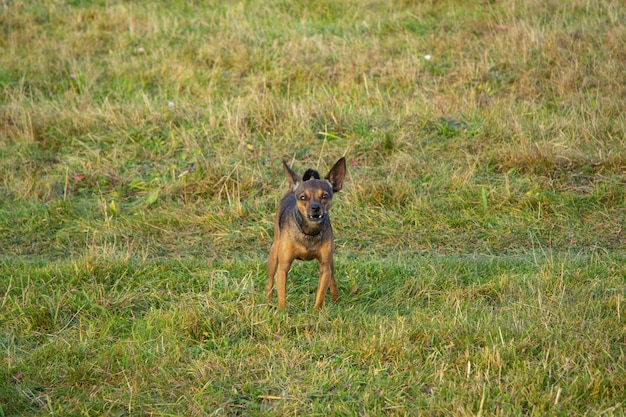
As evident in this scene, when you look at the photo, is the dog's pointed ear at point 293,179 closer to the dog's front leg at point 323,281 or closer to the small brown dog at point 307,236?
the small brown dog at point 307,236

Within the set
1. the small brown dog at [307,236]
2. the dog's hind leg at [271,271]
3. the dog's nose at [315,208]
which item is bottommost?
the dog's hind leg at [271,271]

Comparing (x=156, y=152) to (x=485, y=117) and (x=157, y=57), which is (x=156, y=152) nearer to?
(x=157, y=57)

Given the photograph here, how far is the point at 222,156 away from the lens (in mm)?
8680

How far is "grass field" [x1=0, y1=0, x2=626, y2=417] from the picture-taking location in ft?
15.6

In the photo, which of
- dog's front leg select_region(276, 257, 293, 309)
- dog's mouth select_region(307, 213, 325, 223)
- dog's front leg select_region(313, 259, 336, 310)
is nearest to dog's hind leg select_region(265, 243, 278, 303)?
dog's front leg select_region(276, 257, 293, 309)

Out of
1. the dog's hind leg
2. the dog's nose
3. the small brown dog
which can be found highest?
the dog's nose

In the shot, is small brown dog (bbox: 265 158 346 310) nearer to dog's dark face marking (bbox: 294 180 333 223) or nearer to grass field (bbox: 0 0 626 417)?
dog's dark face marking (bbox: 294 180 333 223)

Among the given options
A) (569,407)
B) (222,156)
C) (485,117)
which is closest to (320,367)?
(569,407)

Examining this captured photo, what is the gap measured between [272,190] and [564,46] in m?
4.51

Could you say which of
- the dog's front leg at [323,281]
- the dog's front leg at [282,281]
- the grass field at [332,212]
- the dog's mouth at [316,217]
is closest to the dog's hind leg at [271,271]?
the grass field at [332,212]

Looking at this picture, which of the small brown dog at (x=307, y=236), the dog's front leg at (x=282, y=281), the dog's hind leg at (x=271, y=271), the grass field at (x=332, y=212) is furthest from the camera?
the dog's hind leg at (x=271, y=271)

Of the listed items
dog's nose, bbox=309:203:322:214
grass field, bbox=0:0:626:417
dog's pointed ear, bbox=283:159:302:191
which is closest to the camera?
grass field, bbox=0:0:626:417

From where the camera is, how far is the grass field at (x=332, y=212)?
4.77 metres

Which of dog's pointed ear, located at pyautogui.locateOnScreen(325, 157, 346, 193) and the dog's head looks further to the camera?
dog's pointed ear, located at pyautogui.locateOnScreen(325, 157, 346, 193)
